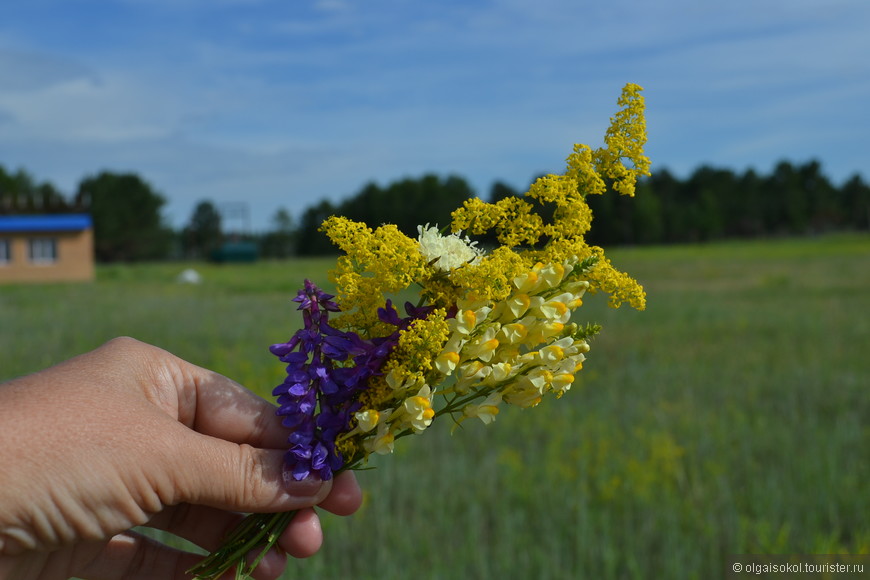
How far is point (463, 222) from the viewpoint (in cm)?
127

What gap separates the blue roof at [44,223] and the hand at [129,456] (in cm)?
3195

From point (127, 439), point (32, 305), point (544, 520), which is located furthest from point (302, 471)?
point (32, 305)

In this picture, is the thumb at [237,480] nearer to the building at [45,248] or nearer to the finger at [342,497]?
the finger at [342,497]

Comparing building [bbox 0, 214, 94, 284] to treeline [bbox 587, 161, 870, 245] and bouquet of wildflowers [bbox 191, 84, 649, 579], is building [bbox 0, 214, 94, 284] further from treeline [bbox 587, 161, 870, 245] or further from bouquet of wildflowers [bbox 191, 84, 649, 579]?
treeline [bbox 587, 161, 870, 245]

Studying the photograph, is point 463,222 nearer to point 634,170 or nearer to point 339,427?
point 634,170

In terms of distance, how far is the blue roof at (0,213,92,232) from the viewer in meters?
30.3

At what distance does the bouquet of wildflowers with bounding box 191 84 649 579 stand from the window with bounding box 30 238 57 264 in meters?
33.4

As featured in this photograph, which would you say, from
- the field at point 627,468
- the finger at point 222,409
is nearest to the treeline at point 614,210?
the field at point 627,468

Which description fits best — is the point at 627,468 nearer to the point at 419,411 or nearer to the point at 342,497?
the point at 342,497

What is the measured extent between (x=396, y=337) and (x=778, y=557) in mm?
3309

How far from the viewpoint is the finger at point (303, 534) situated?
1.48 m

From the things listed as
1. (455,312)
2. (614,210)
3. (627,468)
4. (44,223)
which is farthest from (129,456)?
(614,210)

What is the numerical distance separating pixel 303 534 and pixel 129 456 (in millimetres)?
394

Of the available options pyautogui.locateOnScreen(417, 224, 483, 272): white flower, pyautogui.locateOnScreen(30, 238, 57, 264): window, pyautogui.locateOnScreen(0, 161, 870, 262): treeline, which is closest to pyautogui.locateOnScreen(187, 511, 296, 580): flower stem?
pyautogui.locateOnScreen(417, 224, 483, 272): white flower
